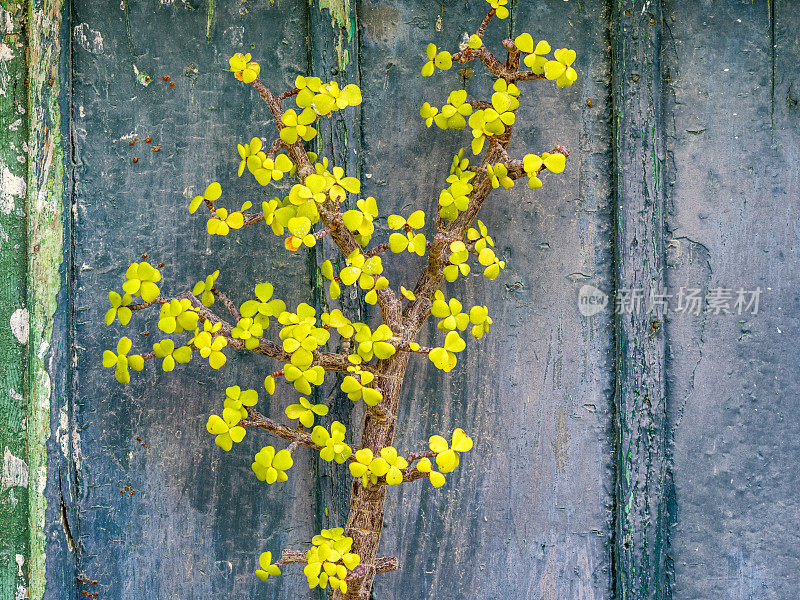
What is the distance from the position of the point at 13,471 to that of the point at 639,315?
105cm

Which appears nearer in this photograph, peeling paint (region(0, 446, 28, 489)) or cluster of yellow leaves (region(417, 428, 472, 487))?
cluster of yellow leaves (region(417, 428, 472, 487))

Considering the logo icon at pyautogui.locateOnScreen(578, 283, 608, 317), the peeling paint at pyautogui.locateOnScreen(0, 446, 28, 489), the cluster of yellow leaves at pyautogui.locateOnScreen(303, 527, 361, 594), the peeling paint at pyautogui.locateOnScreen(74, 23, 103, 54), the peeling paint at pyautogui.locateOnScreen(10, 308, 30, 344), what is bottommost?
the cluster of yellow leaves at pyautogui.locateOnScreen(303, 527, 361, 594)

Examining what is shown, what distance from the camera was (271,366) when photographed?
1018 millimetres

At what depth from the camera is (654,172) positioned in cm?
101

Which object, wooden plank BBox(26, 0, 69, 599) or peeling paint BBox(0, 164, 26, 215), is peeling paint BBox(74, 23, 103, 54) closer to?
wooden plank BBox(26, 0, 69, 599)

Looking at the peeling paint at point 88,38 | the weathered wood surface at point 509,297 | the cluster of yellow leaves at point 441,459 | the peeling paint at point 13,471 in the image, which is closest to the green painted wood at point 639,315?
the weathered wood surface at point 509,297

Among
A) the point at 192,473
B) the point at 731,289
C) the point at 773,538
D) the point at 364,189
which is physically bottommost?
the point at 773,538

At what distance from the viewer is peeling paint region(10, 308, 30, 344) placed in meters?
1.00

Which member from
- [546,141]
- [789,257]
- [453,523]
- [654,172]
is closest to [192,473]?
[453,523]

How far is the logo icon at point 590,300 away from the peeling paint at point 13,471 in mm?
949

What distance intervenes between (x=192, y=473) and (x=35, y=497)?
249mm

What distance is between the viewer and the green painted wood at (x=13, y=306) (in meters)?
1.00

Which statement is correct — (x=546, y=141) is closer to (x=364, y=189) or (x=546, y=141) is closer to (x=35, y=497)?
(x=364, y=189)

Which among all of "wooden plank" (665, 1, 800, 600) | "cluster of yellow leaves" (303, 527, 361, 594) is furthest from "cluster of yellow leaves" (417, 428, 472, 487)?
"wooden plank" (665, 1, 800, 600)
